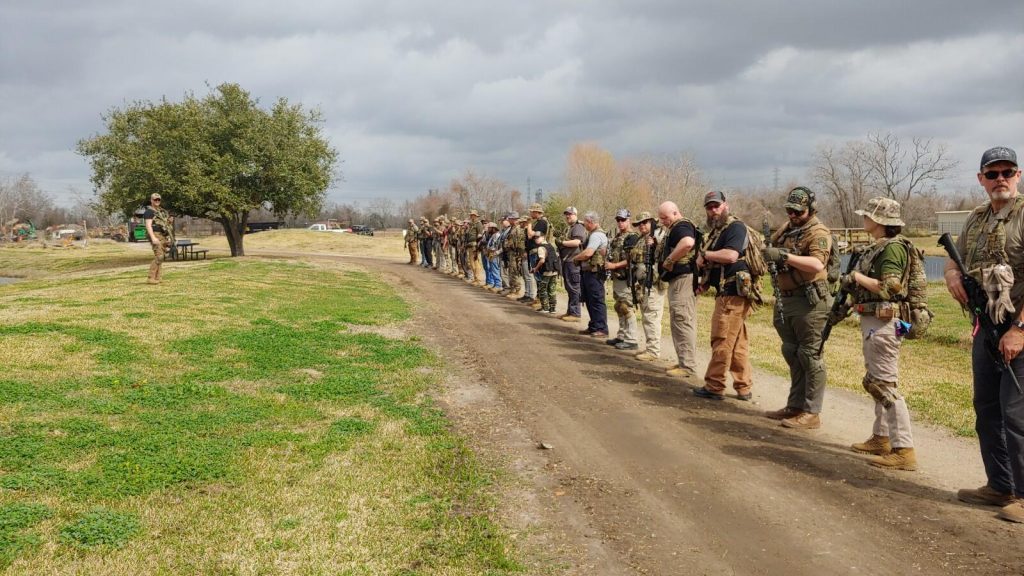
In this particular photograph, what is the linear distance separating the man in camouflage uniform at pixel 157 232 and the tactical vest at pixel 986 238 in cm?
1453

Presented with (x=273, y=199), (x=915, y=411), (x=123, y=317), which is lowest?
(x=915, y=411)

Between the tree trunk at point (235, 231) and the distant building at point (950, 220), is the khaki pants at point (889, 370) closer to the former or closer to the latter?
the tree trunk at point (235, 231)

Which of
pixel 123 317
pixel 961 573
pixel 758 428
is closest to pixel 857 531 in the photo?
pixel 961 573

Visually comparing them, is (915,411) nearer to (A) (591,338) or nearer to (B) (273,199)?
(A) (591,338)

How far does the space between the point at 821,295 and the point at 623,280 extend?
420 centimetres

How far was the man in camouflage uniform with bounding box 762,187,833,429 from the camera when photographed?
605 cm

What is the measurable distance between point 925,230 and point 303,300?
269 feet

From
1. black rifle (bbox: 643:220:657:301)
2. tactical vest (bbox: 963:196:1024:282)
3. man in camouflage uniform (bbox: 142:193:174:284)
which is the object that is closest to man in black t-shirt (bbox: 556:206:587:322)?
black rifle (bbox: 643:220:657:301)

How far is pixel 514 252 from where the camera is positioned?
1673 centimetres

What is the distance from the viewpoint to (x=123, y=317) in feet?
32.0

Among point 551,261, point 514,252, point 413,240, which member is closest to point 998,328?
point 551,261

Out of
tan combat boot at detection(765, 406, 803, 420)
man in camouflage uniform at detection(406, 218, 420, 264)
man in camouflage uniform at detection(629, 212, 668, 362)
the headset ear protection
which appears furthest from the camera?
man in camouflage uniform at detection(406, 218, 420, 264)

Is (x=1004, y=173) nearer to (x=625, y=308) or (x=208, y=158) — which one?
(x=625, y=308)

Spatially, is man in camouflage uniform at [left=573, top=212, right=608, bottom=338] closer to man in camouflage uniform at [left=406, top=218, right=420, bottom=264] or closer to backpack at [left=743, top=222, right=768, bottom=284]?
backpack at [left=743, top=222, right=768, bottom=284]
